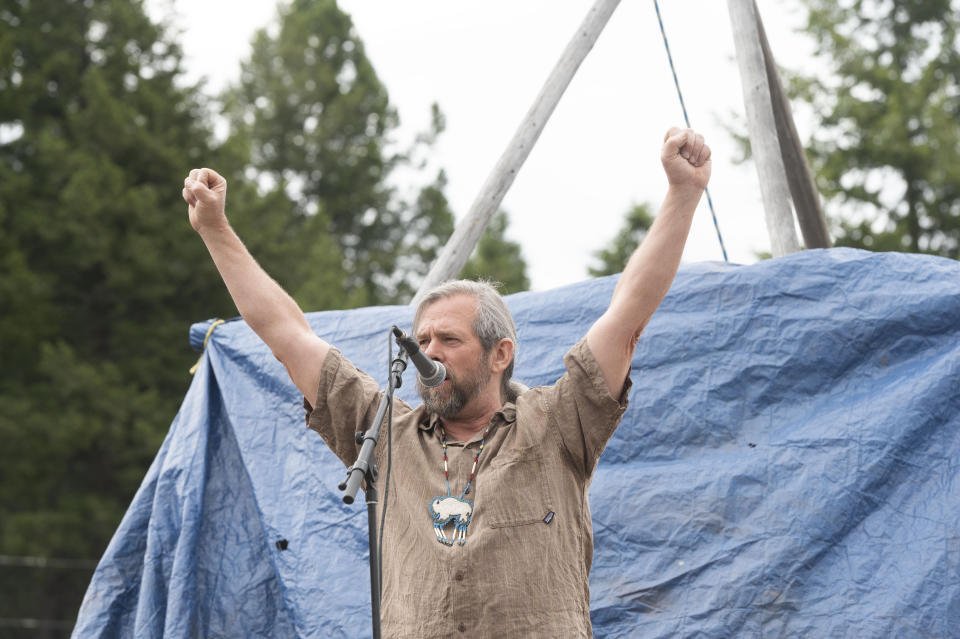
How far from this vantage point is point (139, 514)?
3184mm

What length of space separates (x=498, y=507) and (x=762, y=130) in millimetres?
2216

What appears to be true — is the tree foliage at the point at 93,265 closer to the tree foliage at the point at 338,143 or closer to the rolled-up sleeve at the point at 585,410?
the tree foliage at the point at 338,143

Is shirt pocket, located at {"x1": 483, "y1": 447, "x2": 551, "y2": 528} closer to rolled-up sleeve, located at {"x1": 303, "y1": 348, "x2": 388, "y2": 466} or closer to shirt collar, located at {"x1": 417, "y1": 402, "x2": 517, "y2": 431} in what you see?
shirt collar, located at {"x1": 417, "y1": 402, "x2": 517, "y2": 431}

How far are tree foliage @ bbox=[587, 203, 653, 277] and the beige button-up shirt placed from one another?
1905 cm

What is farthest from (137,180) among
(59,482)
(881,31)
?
(881,31)

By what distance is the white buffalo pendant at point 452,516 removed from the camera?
84.0 inches

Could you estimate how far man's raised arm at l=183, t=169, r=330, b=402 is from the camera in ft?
7.97

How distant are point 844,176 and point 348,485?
13634mm

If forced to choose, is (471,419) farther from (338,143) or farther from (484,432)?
(338,143)

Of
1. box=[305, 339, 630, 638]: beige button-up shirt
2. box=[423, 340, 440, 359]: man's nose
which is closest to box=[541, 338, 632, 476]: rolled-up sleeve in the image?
box=[305, 339, 630, 638]: beige button-up shirt

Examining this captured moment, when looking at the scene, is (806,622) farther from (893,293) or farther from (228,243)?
(228,243)

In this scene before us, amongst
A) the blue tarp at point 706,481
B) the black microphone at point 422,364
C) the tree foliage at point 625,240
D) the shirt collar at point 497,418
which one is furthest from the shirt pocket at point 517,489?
the tree foliage at point 625,240

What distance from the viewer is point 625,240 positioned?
2152cm

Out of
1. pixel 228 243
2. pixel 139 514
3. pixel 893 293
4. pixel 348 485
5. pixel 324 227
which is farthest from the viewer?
pixel 324 227
